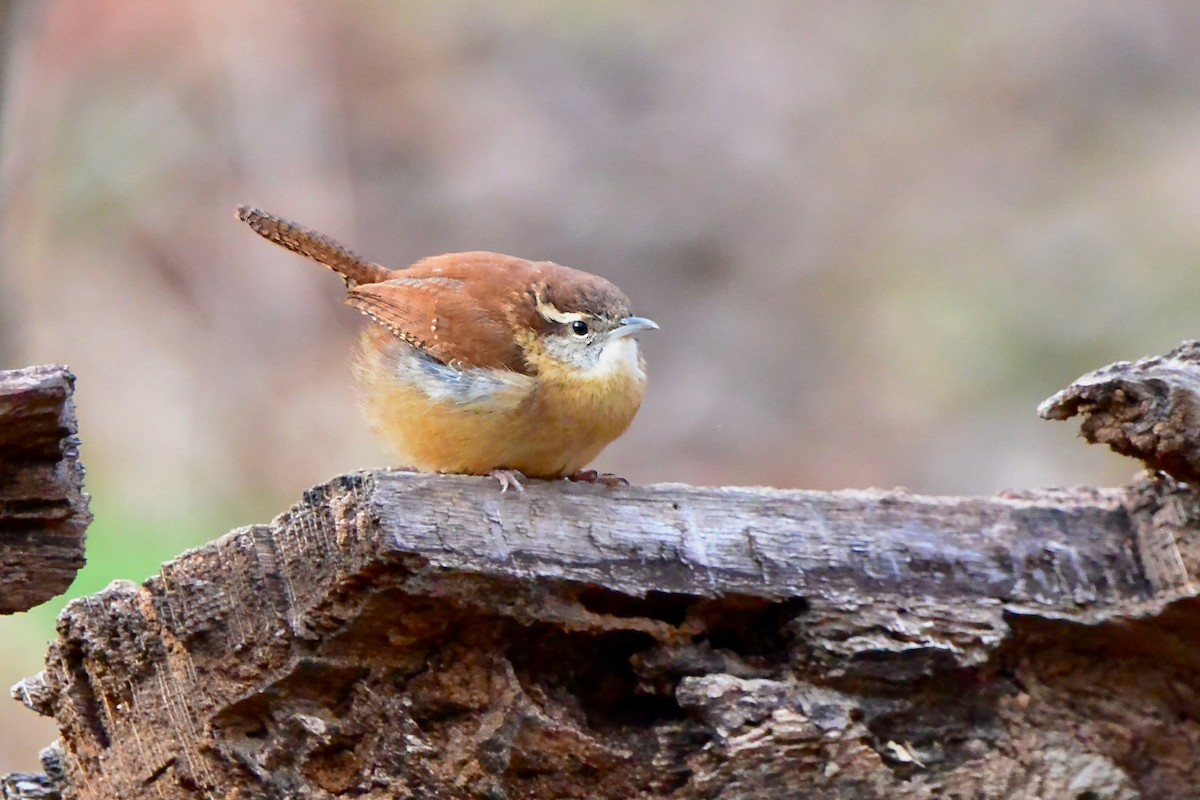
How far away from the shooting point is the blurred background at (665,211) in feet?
27.2

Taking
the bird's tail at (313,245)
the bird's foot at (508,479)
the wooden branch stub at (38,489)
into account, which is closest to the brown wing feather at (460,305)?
the bird's tail at (313,245)

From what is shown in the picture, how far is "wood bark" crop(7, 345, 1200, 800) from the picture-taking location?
2.82 m

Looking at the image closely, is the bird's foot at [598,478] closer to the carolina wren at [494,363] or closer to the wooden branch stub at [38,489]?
the carolina wren at [494,363]

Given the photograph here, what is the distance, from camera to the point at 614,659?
10.0 feet

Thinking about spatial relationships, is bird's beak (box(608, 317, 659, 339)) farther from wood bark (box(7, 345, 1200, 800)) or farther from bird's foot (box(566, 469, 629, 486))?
wood bark (box(7, 345, 1200, 800))

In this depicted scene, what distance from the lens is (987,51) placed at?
10102 millimetres

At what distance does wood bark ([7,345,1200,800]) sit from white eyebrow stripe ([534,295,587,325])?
0.80 m

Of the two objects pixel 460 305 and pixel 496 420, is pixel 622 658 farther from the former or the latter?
pixel 460 305

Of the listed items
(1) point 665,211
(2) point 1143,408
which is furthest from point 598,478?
(1) point 665,211

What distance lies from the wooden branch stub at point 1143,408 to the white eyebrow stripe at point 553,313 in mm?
1361

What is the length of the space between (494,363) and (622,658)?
0.98 m

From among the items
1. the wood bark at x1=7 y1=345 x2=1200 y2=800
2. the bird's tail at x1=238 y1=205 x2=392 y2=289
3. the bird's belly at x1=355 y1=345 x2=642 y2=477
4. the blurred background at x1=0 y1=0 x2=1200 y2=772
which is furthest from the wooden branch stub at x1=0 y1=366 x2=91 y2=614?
the blurred background at x1=0 y1=0 x2=1200 y2=772

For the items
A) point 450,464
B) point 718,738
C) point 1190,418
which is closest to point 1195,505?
point 1190,418

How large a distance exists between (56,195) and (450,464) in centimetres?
607
